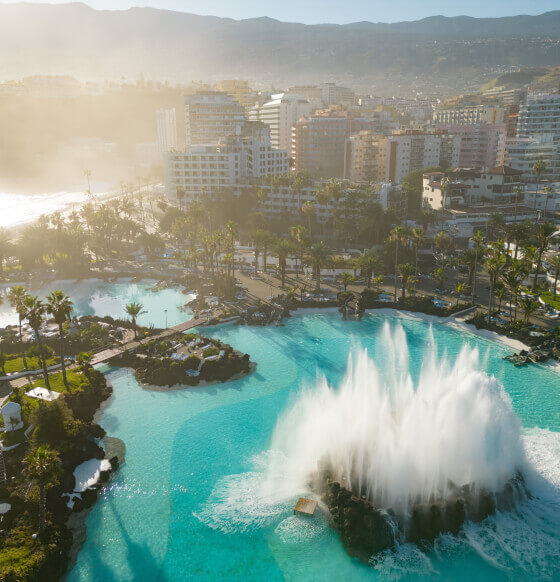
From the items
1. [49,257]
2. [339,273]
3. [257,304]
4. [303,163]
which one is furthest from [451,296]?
[303,163]

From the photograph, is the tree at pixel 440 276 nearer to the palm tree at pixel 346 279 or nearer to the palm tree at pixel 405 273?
the palm tree at pixel 405 273

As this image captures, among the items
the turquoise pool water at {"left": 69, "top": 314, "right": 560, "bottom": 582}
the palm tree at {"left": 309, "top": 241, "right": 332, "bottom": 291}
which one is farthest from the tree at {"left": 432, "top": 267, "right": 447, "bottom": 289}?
the turquoise pool water at {"left": 69, "top": 314, "right": 560, "bottom": 582}

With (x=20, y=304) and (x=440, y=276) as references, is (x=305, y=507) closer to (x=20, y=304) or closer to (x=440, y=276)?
(x=20, y=304)

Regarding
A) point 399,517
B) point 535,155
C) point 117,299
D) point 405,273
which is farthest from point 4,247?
point 535,155

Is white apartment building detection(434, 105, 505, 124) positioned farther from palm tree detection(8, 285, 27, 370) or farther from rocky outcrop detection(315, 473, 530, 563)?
rocky outcrop detection(315, 473, 530, 563)

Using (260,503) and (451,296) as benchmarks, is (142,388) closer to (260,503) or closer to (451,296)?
(260,503)

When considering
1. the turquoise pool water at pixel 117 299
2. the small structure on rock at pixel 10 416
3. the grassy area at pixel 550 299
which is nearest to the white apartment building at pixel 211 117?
the turquoise pool water at pixel 117 299
